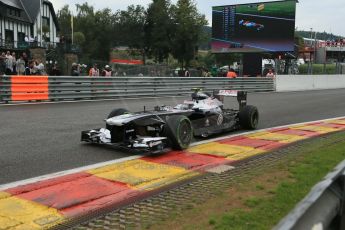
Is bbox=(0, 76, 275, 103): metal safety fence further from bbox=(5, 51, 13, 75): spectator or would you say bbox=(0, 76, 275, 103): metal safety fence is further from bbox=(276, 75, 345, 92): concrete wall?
bbox=(276, 75, 345, 92): concrete wall

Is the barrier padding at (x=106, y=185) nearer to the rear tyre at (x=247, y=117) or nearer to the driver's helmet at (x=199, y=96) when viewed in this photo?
the driver's helmet at (x=199, y=96)

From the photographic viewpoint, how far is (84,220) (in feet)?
15.0

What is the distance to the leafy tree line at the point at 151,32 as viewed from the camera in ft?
202

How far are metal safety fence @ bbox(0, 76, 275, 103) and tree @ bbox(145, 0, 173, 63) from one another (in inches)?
1512

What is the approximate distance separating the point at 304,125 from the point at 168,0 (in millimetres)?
56743

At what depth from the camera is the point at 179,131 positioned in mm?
7918

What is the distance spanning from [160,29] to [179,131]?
57.2 meters

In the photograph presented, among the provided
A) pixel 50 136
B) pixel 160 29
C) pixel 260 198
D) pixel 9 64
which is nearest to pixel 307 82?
pixel 9 64

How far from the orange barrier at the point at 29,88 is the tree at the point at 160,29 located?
45.9 meters

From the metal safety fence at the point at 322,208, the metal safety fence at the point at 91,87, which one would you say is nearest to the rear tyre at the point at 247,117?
the metal safety fence at the point at 322,208

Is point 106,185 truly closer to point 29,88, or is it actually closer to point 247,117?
point 247,117

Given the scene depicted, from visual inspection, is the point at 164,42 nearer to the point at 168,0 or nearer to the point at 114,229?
the point at 168,0

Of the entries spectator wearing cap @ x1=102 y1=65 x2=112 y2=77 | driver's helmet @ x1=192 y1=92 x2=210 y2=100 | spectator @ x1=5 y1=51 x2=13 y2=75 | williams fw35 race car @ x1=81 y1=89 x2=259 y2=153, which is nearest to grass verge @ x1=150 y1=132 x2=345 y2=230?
williams fw35 race car @ x1=81 y1=89 x2=259 y2=153

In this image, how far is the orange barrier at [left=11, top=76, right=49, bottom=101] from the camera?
16.2m
